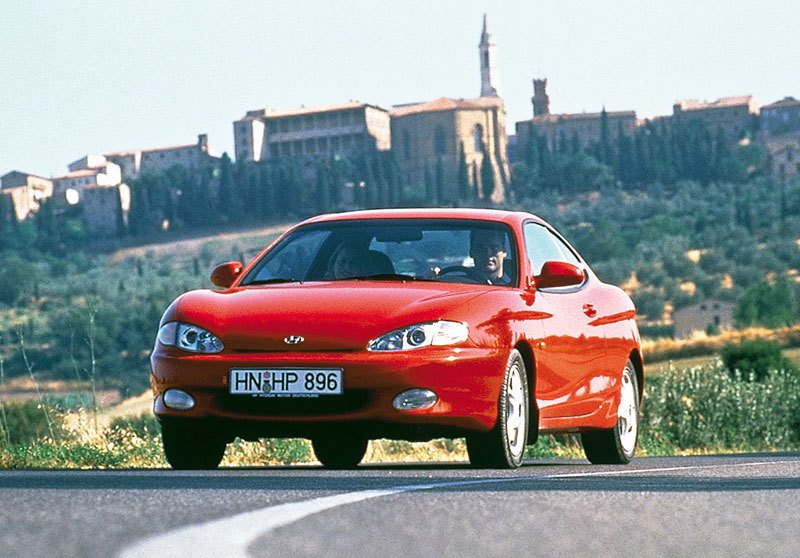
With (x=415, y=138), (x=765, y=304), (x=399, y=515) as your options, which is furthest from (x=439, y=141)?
(x=399, y=515)

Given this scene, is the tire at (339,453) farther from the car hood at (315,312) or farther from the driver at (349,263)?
the car hood at (315,312)

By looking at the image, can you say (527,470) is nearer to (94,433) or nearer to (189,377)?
(189,377)

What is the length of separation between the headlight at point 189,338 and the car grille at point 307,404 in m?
0.30

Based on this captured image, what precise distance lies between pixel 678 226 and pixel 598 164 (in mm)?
30103

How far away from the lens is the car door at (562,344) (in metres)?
8.98

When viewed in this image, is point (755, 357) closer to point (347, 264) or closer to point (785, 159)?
point (347, 264)

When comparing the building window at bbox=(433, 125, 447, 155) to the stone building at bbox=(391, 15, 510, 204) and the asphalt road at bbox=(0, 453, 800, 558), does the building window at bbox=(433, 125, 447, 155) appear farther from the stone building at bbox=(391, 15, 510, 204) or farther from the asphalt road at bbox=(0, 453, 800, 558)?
the asphalt road at bbox=(0, 453, 800, 558)

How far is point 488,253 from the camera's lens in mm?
9219

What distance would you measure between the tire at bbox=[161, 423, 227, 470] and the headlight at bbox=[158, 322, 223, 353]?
41 centimetres

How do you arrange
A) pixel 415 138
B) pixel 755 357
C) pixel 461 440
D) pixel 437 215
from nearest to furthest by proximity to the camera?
pixel 437 215
pixel 461 440
pixel 755 357
pixel 415 138

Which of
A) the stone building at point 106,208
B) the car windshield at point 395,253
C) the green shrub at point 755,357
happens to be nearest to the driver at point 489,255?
the car windshield at point 395,253

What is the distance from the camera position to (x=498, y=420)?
8312 millimetres

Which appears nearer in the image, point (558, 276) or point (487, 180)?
point (558, 276)

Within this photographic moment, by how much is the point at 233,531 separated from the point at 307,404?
3272mm
